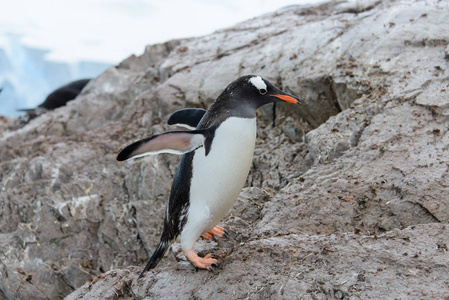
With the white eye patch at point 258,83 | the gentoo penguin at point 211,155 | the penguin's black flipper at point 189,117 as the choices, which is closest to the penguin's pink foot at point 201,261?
the gentoo penguin at point 211,155

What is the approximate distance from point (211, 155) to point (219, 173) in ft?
0.33

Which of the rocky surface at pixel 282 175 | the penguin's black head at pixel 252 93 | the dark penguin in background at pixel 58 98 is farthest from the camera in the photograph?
the dark penguin in background at pixel 58 98

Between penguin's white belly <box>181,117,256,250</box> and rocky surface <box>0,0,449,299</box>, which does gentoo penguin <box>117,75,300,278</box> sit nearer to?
penguin's white belly <box>181,117,256,250</box>

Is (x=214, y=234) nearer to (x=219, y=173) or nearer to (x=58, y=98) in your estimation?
(x=219, y=173)

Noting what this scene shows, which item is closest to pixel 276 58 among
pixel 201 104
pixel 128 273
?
pixel 201 104

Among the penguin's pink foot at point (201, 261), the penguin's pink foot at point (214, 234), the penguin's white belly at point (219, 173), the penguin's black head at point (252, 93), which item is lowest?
the penguin's pink foot at point (214, 234)

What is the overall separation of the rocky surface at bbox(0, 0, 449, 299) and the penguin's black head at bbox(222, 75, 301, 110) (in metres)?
0.75

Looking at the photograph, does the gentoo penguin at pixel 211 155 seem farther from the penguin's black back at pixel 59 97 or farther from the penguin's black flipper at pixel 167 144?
the penguin's black back at pixel 59 97

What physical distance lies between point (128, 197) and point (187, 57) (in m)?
2.29

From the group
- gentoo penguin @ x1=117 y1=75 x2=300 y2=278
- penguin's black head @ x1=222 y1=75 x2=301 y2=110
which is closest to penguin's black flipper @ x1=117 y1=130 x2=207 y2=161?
gentoo penguin @ x1=117 y1=75 x2=300 y2=278

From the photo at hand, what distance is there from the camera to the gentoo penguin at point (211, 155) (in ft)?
7.40

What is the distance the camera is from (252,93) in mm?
2389

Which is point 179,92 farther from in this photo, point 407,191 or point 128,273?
point 407,191

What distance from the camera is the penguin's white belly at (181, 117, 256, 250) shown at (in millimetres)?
2271
